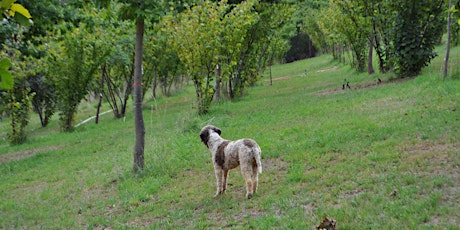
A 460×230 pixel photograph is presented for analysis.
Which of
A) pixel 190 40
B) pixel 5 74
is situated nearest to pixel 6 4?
pixel 5 74

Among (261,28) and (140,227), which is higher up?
(261,28)

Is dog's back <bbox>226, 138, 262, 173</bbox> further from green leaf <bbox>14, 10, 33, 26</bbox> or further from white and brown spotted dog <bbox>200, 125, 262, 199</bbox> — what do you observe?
green leaf <bbox>14, 10, 33, 26</bbox>

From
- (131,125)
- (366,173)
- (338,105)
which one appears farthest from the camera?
(131,125)

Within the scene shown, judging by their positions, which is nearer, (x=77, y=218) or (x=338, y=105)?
(x=77, y=218)

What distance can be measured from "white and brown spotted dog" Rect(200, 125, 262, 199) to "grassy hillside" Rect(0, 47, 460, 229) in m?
0.24

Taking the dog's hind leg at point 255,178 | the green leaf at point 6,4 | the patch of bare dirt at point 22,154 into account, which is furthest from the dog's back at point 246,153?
the patch of bare dirt at point 22,154

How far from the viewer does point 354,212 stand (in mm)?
4473

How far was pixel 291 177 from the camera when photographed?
6195mm

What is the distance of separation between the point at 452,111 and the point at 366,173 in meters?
3.67

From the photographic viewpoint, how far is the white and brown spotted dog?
5375 millimetres

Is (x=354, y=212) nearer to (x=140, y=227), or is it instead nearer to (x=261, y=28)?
(x=140, y=227)

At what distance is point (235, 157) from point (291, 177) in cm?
109

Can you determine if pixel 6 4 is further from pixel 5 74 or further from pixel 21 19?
pixel 5 74

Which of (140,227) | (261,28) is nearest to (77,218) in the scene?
(140,227)
